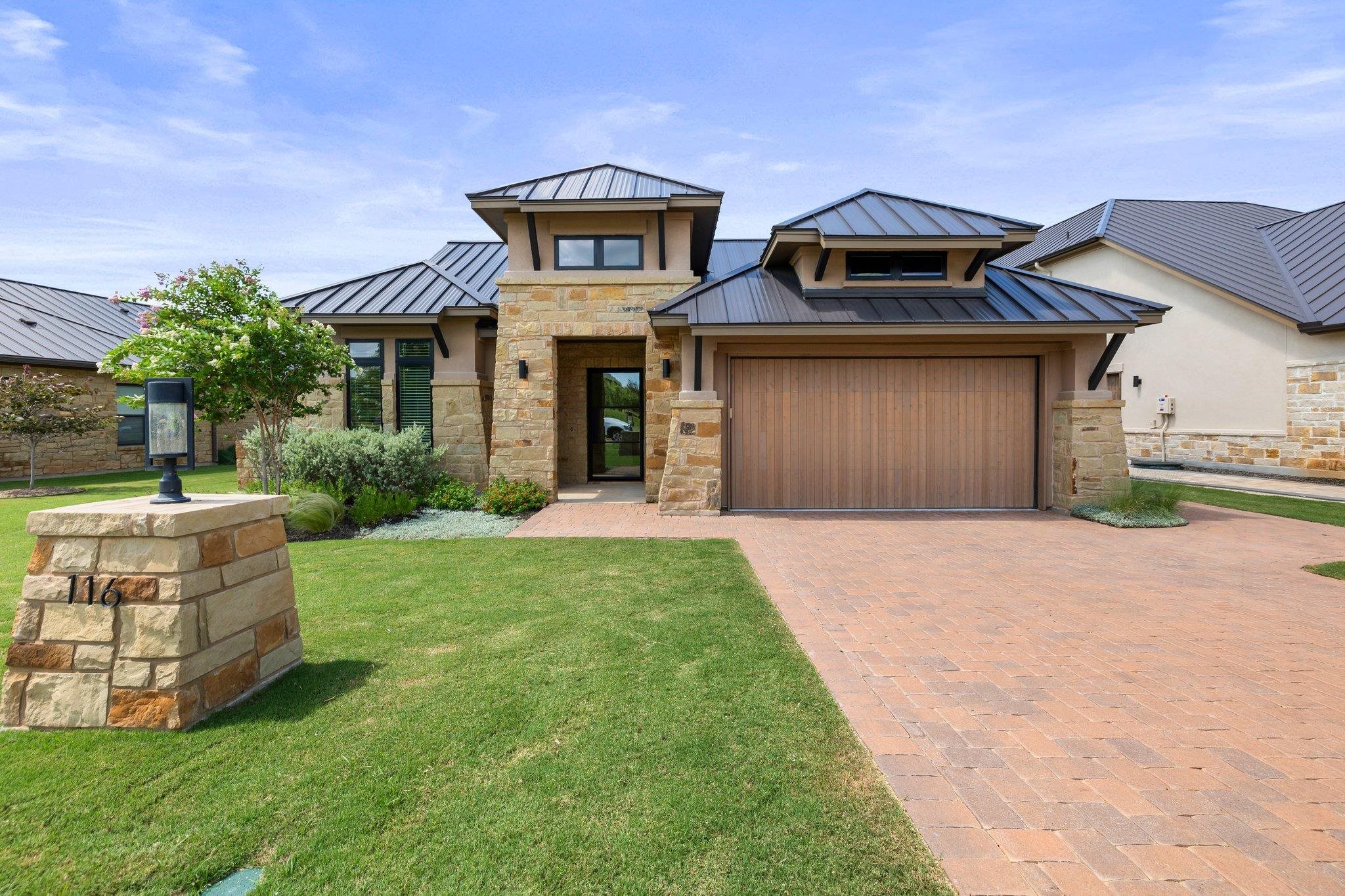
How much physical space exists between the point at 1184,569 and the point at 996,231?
575 cm

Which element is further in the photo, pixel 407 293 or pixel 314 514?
pixel 407 293

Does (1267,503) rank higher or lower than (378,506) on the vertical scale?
lower

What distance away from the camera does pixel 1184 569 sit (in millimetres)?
6355

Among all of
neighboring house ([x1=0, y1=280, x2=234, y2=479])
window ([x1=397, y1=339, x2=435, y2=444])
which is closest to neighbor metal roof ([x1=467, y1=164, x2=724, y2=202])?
window ([x1=397, y1=339, x2=435, y2=444])

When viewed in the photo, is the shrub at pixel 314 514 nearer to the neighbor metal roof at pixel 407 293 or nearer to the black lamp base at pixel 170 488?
the neighbor metal roof at pixel 407 293

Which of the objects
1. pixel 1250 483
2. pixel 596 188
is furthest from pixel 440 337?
pixel 1250 483

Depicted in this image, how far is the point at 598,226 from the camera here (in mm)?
11141

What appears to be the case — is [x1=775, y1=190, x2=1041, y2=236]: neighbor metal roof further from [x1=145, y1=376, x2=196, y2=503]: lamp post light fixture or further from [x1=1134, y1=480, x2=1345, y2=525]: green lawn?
[x1=145, y1=376, x2=196, y2=503]: lamp post light fixture

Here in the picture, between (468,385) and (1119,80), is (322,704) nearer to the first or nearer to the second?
(468,385)

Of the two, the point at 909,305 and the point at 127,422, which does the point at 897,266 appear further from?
the point at 127,422

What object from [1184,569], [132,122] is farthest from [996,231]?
[132,122]

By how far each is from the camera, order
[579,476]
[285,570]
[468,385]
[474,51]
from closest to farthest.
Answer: [285,570] < [474,51] < [468,385] < [579,476]

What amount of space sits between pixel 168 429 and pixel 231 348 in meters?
5.66

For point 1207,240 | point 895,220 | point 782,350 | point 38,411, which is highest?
point 1207,240
